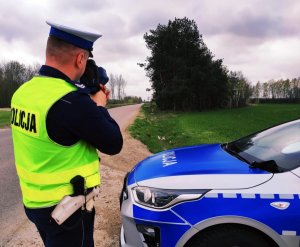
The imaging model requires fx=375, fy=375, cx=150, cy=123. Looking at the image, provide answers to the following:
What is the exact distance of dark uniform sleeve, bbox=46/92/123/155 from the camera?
1925 mm

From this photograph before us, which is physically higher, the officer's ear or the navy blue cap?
the navy blue cap

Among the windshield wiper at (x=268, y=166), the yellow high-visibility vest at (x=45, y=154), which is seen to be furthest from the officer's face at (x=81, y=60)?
the windshield wiper at (x=268, y=166)

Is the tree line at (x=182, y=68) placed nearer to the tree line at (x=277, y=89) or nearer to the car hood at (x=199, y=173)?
the car hood at (x=199, y=173)

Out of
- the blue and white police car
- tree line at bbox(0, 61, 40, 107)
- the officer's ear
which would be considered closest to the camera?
the officer's ear

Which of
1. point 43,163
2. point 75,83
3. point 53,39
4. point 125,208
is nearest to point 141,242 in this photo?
point 125,208

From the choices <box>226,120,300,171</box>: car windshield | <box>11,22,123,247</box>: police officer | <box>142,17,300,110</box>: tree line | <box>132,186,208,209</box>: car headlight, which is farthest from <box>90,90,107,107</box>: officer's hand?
<box>142,17,300,110</box>: tree line

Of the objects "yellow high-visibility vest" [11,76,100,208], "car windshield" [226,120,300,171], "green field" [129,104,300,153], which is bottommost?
"green field" [129,104,300,153]

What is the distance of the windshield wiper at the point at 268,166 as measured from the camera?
3.05 metres

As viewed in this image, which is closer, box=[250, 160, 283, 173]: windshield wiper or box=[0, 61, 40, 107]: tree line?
box=[250, 160, 283, 173]: windshield wiper

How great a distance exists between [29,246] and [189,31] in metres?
51.4

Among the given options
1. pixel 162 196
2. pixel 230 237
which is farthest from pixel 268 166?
pixel 162 196

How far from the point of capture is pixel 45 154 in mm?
1964

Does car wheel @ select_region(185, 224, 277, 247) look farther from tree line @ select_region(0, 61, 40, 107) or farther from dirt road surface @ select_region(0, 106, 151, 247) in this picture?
tree line @ select_region(0, 61, 40, 107)

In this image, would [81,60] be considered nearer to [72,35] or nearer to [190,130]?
[72,35]
